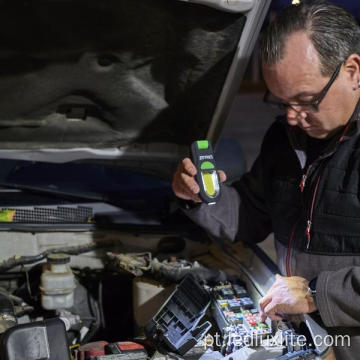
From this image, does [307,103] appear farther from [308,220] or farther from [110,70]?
[110,70]

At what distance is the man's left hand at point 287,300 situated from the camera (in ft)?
4.52

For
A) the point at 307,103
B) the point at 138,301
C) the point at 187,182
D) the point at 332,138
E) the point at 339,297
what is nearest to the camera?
the point at 339,297

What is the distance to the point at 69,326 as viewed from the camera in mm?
1841

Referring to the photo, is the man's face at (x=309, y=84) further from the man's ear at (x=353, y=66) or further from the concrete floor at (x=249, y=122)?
the concrete floor at (x=249, y=122)

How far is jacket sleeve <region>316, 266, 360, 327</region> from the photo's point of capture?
1326mm

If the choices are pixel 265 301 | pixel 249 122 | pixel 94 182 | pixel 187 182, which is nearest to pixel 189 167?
pixel 187 182

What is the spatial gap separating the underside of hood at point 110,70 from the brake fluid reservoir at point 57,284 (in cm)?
42

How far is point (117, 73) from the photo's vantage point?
1.72 meters

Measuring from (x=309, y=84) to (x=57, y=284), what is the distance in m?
1.02

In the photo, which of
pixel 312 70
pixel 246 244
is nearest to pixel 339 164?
pixel 312 70

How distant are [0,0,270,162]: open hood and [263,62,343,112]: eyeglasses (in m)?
0.19

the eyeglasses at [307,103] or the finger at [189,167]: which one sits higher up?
the eyeglasses at [307,103]

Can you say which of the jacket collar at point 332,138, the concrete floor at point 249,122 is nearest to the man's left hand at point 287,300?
the jacket collar at point 332,138

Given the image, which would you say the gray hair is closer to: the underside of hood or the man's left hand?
the underside of hood
